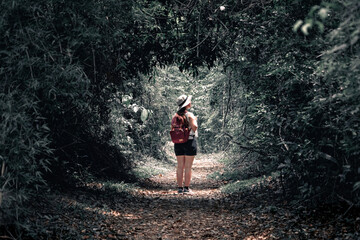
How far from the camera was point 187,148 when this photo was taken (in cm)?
855

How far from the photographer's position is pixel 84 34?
202 inches

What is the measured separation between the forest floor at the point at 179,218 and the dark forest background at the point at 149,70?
Result: 0.34 metres

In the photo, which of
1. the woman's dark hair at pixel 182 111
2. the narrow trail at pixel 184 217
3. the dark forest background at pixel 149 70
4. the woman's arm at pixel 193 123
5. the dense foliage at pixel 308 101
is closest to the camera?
the dark forest background at pixel 149 70

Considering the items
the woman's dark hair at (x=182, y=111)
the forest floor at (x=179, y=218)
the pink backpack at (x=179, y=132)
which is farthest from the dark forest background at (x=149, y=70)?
the pink backpack at (x=179, y=132)

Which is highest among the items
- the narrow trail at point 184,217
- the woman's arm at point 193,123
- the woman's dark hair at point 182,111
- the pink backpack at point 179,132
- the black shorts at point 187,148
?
the woman's dark hair at point 182,111

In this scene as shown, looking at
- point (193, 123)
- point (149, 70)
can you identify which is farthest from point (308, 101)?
point (149, 70)

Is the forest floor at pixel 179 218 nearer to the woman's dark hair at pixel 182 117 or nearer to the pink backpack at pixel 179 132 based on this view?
the pink backpack at pixel 179 132

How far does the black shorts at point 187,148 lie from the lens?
8.52 meters

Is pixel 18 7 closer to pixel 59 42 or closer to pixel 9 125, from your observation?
pixel 59 42

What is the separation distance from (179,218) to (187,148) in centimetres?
223

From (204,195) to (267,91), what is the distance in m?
3.11

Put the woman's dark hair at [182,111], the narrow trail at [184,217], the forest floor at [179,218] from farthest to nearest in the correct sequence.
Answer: the woman's dark hair at [182,111]
the narrow trail at [184,217]
the forest floor at [179,218]

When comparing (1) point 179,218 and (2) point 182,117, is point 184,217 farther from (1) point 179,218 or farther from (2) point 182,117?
(2) point 182,117

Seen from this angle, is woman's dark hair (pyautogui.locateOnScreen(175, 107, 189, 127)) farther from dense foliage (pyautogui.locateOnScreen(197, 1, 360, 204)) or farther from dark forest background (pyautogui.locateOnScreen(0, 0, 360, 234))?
dense foliage (pyautogui.locateOnScreen(197, 1, 360, 204))
